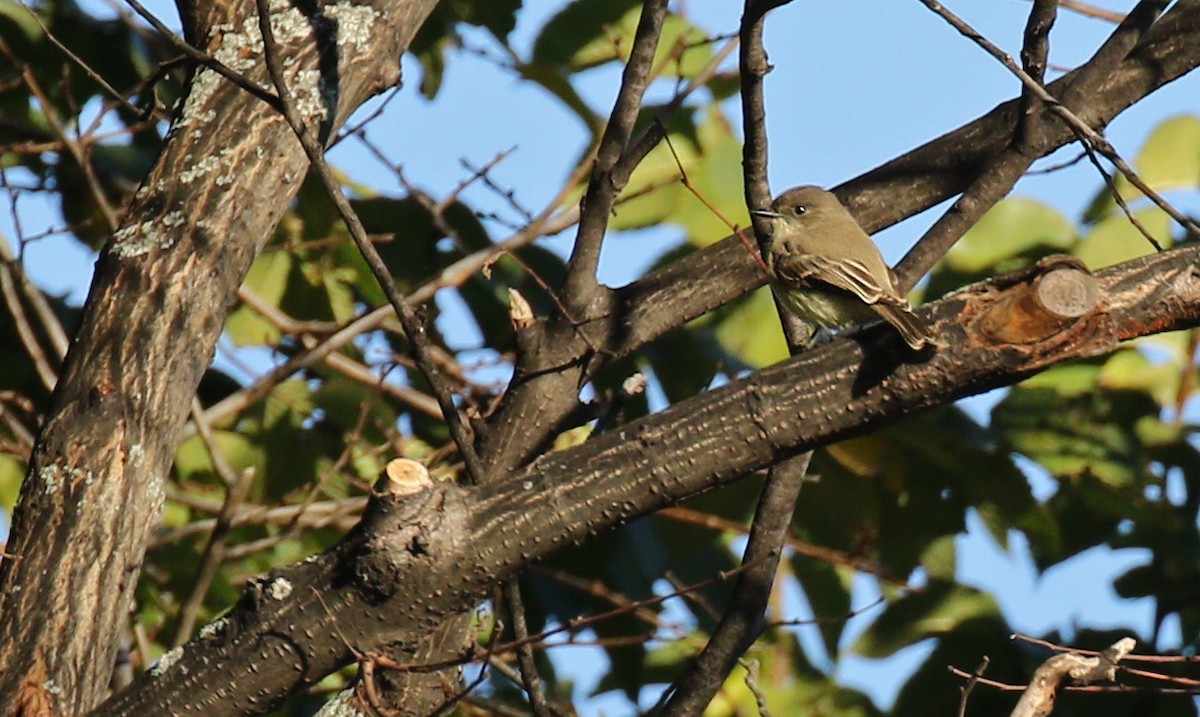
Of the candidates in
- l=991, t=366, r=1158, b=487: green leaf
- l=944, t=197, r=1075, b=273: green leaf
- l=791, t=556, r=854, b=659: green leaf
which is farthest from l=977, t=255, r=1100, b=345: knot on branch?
l=791, t=556, r=854, b=659: green leaf

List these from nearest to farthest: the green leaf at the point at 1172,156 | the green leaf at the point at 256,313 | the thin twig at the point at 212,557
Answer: the thin twig at the point at 212,557
the green leaf at the point at 1172,156
the green leaf at the point at 256,313

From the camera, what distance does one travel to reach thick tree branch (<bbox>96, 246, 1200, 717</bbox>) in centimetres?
256

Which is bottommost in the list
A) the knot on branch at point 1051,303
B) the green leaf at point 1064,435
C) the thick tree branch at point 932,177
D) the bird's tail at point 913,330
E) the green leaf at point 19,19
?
the knot on branch at point 1051,303

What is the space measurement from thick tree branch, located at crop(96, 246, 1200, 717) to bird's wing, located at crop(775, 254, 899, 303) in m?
1.35

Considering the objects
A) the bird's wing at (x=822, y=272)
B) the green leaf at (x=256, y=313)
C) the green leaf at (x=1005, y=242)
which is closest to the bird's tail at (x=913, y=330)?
the bird's wing at (x=822, y=272)

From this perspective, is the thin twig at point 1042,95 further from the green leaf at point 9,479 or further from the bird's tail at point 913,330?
the green leaf at point 9,479

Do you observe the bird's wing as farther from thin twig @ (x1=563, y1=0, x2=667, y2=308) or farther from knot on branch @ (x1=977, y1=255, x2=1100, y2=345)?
knot on branch @ (x1=977, y1=255, x2=1100, y2=345)

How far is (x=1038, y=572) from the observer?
513cm

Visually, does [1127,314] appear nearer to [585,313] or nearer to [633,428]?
[633,428]

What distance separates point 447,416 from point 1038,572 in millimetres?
2947

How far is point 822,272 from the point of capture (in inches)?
161

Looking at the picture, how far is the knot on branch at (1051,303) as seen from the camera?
2504 millimetres

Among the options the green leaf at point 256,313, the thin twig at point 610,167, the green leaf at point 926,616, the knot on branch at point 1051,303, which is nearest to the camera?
the knot on branch at point 1051,303

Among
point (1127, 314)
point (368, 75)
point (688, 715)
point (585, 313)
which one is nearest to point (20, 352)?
point (368, 75)
